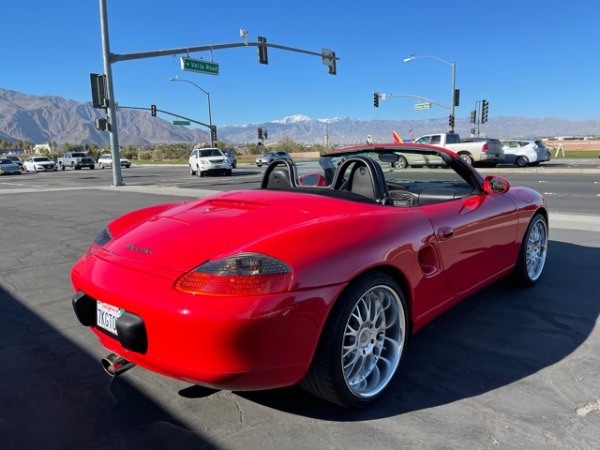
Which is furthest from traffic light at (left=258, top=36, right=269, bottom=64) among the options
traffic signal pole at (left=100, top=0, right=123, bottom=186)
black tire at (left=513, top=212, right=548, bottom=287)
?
black tire at (left=513, top=212, right=548, bottom=287)

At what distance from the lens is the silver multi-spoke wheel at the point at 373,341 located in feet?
7.88

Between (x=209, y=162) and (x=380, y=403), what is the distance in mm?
24093

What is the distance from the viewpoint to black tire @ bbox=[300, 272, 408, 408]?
2.19 meters

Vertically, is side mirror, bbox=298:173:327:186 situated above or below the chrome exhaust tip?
above

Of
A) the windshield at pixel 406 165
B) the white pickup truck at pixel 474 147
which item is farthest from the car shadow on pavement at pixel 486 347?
the white pickup truck at pixel 474 147

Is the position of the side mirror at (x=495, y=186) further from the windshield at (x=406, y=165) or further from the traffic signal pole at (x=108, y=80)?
the traffic signal pole at (x=108, y=80)

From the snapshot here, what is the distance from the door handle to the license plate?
1.90 metres

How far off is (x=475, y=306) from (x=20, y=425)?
3.33m

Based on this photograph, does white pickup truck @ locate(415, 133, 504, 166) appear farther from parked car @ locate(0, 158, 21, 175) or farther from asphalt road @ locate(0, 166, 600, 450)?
parked car @ locate(0, 158, 21, 175)

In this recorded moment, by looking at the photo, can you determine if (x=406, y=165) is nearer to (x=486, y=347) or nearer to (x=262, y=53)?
(x=486, y=347)

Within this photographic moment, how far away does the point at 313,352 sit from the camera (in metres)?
2.14

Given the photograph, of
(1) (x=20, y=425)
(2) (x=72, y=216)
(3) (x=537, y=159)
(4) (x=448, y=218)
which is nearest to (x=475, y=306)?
(4) (x=448, y=218)

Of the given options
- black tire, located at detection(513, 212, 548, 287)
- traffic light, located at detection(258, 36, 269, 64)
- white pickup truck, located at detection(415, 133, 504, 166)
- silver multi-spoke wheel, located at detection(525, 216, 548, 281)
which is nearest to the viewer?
black tire, located at detection(513, 212, 548, 287)

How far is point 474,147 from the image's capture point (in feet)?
80.6
